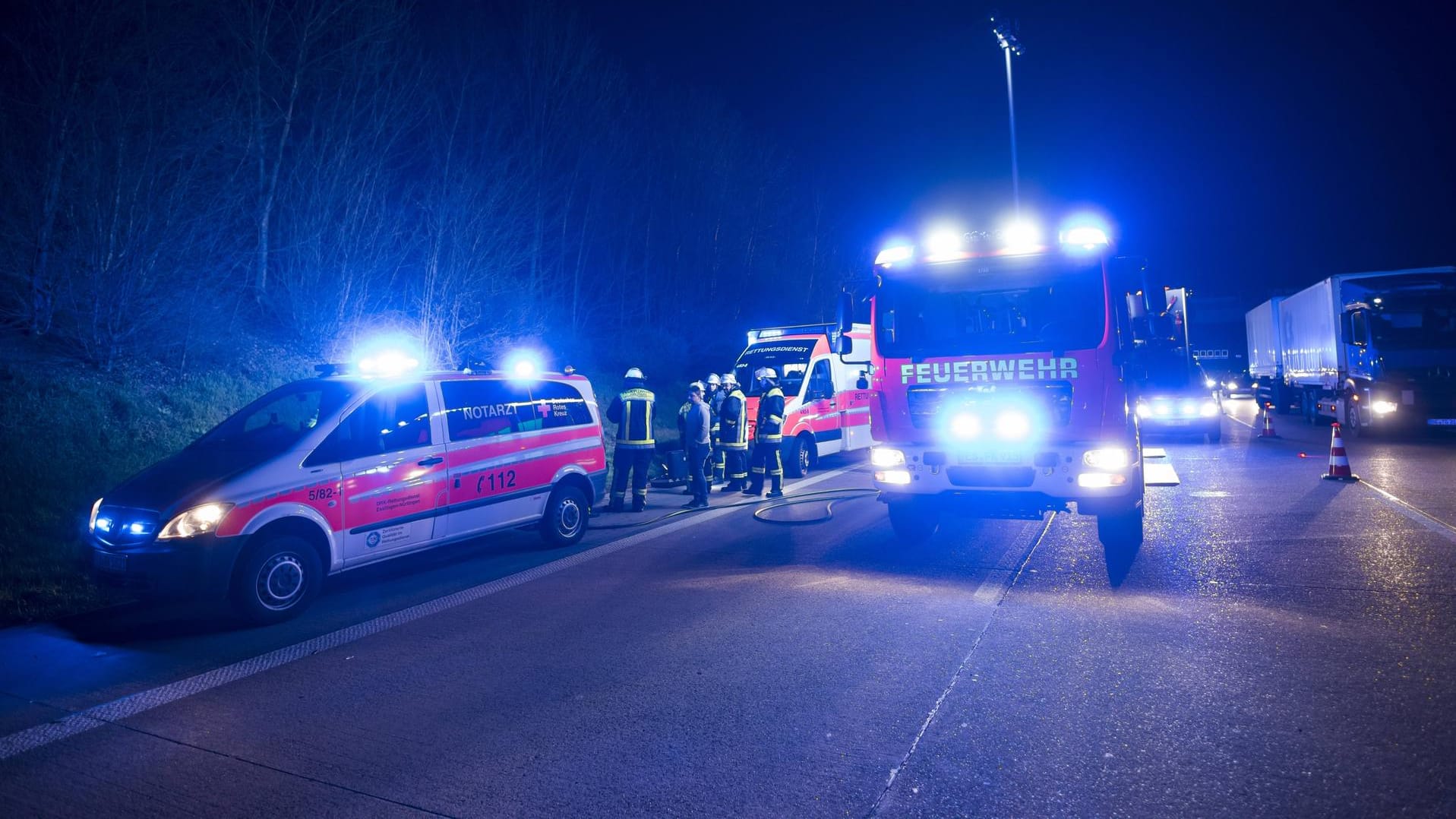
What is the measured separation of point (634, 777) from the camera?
3.74 m

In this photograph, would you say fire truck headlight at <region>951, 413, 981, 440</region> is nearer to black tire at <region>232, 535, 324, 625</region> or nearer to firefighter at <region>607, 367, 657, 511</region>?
firefighter at <region>607, 367, 657, 511</region>

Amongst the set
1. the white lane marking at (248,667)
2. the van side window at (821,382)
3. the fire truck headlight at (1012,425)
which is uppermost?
the van side window at (821,382)

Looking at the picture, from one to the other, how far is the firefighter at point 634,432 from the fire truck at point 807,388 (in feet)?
10.8

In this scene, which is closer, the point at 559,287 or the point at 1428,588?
the point at 1428,588

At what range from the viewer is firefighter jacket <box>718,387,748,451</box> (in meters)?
12.4

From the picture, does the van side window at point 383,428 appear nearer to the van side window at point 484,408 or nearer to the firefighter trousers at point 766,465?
the van side window at point 484,408

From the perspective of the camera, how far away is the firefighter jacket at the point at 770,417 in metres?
12.6

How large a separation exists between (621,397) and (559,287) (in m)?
18.2

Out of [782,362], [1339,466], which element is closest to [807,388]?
[782,362]

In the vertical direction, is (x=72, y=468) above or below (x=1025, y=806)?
above

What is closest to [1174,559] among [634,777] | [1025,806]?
[1025,806]

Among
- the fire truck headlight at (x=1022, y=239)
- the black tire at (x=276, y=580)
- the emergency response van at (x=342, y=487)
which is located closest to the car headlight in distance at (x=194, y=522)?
the emergency response van at (x=342, y=487)

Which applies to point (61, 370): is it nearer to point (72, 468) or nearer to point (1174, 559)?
point (72, 468)

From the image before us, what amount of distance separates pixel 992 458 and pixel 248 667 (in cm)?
586
